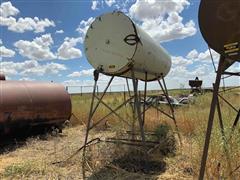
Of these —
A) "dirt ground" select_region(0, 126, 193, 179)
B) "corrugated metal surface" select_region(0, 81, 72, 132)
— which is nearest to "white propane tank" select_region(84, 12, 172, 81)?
"dirt ground" select_region(0, 126, 193, 179)

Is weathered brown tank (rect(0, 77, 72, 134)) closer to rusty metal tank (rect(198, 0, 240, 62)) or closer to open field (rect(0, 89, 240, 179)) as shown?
open field (rect(0, 89, 240, 179))

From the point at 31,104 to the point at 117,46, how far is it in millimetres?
3067

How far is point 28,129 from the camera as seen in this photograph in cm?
795

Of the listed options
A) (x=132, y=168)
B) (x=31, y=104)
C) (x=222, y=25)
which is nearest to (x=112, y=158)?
(x=132, y=168)

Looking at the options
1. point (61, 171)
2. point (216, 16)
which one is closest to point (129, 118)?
point (61, 171)

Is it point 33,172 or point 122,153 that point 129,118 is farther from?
point 33,172

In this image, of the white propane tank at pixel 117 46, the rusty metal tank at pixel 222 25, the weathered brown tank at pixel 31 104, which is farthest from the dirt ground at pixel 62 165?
the rusty metal tank at pixel 222 25

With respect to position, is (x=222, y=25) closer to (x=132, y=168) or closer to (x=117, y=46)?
(x=117, y=46)

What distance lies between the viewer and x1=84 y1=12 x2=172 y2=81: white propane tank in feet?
18.8

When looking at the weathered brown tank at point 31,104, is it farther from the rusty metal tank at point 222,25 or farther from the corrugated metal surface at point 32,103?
the rusty metal tank at point 222,25

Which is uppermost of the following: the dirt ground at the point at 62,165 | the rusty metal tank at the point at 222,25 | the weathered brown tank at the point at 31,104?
the rusty metal tank at the point at 222,25

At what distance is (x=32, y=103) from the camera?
25.7 ft

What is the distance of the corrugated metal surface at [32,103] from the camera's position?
720 centimetres

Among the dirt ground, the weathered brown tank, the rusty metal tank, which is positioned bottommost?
the dirt ground
